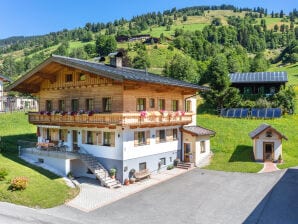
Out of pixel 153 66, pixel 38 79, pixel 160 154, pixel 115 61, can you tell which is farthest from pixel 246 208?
pixel 153 66

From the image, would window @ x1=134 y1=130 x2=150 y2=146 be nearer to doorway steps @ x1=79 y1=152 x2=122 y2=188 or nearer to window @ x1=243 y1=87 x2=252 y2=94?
doorway steps @ x1=79 y1=152 x2=122 y2=188

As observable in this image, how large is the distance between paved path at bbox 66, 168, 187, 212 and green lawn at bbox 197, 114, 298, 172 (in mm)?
6524

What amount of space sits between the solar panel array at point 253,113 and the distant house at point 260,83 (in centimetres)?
923

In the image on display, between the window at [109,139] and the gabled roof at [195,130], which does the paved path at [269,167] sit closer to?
the gabled roof at [195,130]

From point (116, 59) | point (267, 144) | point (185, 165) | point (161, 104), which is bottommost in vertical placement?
point (185, 165)

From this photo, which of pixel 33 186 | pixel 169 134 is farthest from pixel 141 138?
pixel 33 186

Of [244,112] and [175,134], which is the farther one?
[244,112]

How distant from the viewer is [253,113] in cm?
4572

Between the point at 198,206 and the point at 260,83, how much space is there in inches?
1555

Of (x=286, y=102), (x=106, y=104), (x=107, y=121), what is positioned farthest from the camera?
(x=286, y=102)

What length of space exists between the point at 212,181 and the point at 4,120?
3225cm

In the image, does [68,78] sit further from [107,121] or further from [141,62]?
[141,62]

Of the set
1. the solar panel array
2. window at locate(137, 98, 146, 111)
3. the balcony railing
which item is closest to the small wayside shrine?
the balcony railing

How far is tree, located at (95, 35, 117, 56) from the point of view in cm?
13288
